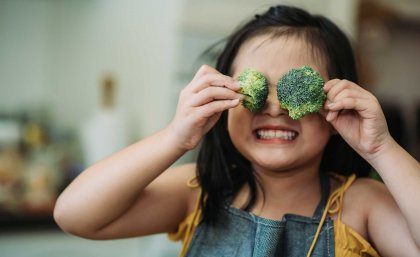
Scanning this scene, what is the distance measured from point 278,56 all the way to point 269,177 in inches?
9.6

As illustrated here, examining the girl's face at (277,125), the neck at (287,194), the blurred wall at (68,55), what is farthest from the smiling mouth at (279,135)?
the blurred wall at (68,55)

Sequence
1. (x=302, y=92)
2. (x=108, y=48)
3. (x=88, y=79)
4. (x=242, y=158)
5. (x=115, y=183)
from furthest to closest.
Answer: (x=88, y=79) < (x=108, y=48) < (x=242, y=158) < (x=115, y=183) < (x=302, y=92)

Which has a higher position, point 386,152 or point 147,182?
point 386,152

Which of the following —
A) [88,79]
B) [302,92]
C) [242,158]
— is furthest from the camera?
[88,79]

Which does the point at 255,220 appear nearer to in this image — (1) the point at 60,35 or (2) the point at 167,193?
(2) the point at 167,193

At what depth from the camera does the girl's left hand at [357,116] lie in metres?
0.80

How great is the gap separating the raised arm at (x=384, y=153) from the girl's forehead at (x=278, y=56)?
0.31 ft

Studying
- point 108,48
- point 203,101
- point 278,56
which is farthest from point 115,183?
point 108,48

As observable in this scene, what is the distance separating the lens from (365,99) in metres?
0.80

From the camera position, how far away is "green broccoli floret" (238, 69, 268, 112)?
819 millimetres

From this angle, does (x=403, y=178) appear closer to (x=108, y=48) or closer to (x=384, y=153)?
(x=384, y=153)

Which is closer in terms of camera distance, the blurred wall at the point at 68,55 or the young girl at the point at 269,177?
the young girl at the point at 269,177

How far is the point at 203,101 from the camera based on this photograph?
0.83 m

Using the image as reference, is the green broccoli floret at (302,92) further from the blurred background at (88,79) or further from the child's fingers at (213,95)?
the blurred background at (88,79)
